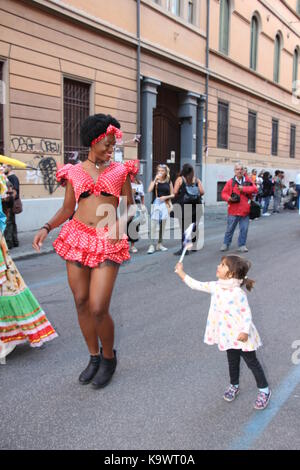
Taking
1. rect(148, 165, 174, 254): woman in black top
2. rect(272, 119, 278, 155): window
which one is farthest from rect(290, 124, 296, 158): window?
rect(148, 165, 174, 254): woman in black top

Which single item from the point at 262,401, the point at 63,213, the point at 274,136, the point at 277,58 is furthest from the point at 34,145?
the point at 277,58

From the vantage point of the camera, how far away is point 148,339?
4438 millimetres

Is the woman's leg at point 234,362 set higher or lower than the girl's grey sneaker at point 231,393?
higher

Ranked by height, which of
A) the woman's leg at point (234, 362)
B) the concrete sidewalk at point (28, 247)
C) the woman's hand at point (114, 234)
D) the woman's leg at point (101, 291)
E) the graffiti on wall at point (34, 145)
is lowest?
the concrete sidewalk at point (28, 247)

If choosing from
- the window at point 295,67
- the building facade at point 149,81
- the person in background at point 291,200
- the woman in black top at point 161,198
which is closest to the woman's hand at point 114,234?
the woman in black top at point 161,198

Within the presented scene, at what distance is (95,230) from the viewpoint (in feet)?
10.8

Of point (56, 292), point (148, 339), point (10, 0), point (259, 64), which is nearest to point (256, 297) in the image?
point (148, 339)

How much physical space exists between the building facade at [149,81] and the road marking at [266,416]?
908 cm

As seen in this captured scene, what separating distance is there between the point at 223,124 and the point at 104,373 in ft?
63.6

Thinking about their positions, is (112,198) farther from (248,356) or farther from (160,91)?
(160,91)

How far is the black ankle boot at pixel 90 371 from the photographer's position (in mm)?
3498

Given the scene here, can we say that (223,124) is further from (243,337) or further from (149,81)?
(243,337)

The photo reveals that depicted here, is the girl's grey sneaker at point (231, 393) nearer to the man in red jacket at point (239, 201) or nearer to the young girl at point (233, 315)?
the young girl at point (233, 315)

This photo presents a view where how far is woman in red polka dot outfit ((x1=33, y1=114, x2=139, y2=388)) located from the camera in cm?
325
